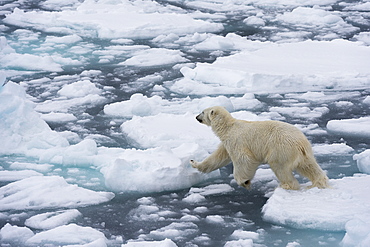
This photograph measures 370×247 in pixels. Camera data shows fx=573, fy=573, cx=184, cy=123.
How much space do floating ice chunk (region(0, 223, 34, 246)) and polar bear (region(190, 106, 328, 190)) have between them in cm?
154

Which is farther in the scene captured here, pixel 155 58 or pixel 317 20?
pixel 317 20

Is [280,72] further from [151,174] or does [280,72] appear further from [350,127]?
[151,174]

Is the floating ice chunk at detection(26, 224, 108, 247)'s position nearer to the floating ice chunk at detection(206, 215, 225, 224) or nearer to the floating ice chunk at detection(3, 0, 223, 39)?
the floating ice chunk at detection(206, 215, 225, 224)

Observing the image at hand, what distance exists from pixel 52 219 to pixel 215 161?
1398 mm

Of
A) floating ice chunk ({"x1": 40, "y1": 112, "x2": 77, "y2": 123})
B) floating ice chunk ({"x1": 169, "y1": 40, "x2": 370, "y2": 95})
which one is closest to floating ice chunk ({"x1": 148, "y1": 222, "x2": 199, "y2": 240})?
floating ice chunk ({"x1": 40, "y1": 112, "x2": 77, "y2": 123})

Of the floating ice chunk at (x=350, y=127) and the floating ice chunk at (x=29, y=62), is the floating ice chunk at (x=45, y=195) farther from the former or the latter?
the floating ice chunk at (x=29, y=62)

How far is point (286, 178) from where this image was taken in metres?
4.24

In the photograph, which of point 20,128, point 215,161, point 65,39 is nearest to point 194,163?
point 215,161

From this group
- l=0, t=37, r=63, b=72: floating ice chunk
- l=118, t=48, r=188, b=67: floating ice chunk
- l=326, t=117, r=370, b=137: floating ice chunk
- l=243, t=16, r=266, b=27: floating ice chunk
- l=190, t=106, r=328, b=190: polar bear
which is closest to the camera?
l=190, t=106, r=328, b=190: polar bear

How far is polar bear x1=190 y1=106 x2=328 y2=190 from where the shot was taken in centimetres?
421

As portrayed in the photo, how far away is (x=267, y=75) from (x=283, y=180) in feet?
11.1

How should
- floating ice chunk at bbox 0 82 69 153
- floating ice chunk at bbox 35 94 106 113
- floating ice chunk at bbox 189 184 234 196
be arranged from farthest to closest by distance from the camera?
floating ice chunk at bbox 35 94 106 113 < floating ice chunk at bbox 0 82 69 153 < floating ice chunk at bbox 189 184 234 196

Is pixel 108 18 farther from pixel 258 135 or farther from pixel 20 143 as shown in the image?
pixel 258 135

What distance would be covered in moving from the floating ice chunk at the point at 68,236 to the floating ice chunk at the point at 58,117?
2.90 m
